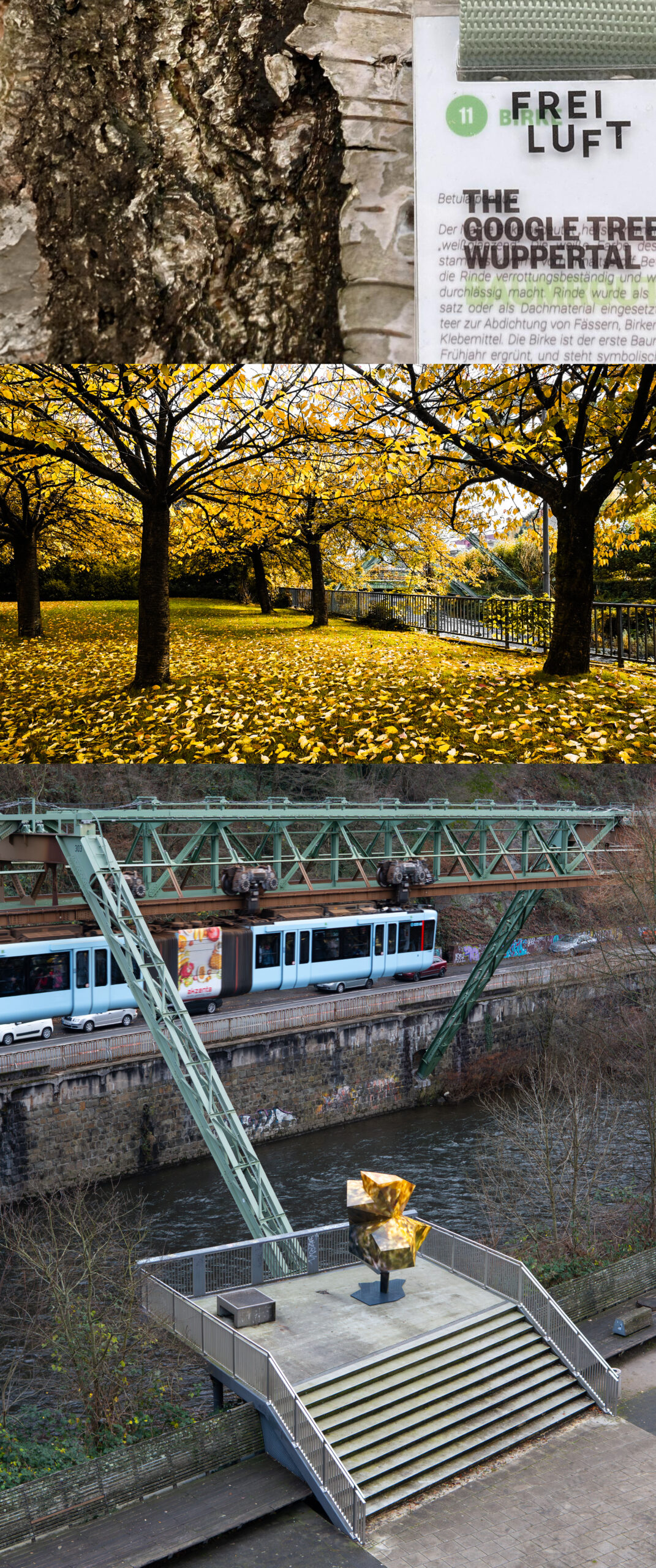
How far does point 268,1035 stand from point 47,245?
25832 millimetres

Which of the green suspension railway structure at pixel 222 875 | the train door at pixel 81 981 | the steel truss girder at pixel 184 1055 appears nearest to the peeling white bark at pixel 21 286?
the green suspension railway structure at pixel 222 875

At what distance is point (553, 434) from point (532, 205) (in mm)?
1157

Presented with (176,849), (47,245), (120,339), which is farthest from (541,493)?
(176,849)

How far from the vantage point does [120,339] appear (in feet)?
14.5

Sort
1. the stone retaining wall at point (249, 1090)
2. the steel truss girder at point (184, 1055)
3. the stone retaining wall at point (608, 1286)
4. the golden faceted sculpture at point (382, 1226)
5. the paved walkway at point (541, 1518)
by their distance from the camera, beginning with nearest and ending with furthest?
the paved walkway at point (541, 1518) < the golden faceted sculpture at point (382, 1226) < the steel truss girder at point (184, 1055) < the stone retaining wall at point (608, 1286) < the stone retaining wall at point (249, 1090)

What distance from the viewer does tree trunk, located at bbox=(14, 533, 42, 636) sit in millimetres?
5438

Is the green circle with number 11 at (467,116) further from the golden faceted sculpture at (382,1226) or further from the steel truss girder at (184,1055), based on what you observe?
the steel truss girder at (184,1055)

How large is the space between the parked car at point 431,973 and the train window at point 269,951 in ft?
26.6

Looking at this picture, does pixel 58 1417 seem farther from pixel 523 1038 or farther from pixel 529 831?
pixel 523 1038

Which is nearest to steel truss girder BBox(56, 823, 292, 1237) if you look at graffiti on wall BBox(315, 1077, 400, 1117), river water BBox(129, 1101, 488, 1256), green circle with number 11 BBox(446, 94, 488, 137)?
river water BBox(129, 1101, 488, 1256)

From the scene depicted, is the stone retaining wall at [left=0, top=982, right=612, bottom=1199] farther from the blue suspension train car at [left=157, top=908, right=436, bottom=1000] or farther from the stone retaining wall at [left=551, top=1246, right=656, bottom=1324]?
the stone retaining wall at [left=551, top=1246, right=656, bottom=1324]

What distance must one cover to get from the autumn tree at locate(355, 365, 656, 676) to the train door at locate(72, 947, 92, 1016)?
69.4 ft

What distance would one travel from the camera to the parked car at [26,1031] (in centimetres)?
2630

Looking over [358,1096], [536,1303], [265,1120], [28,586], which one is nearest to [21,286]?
[28,586]
